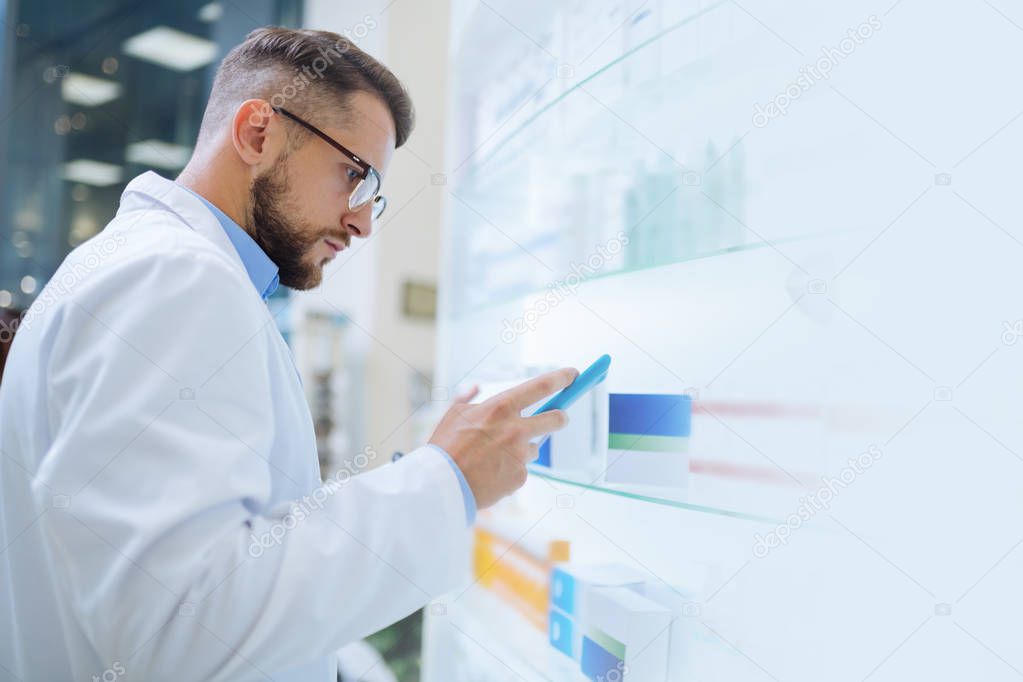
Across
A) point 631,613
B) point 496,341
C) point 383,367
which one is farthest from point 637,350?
point 383,367

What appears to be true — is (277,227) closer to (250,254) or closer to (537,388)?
(250,254)

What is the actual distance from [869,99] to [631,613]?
612 mm

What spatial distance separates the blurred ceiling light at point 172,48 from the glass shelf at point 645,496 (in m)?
2.67

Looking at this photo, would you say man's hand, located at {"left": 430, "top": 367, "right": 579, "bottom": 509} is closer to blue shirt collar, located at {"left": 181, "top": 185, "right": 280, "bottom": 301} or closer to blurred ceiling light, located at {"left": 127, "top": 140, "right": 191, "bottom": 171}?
blue shirt collar, located at {"left": 181, "top": 185, "right": 280, "bottom": 301}

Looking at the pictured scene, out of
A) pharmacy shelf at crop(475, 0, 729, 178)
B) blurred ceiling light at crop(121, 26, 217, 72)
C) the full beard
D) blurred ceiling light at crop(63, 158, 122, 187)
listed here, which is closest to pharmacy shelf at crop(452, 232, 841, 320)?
pharmacy shelf at crop(475, 0, 729, 178)

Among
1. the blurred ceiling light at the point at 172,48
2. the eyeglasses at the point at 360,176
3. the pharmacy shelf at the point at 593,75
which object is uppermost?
the blurred ceiling light at the point at 172,48

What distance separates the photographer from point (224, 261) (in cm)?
82

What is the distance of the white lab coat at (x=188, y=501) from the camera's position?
0.71 m

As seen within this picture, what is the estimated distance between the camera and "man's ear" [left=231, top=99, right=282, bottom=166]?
107 cm

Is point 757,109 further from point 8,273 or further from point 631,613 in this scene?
point 8,273

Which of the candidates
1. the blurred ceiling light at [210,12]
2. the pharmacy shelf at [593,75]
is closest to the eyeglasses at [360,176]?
the pharmacy shelf at [593,75]

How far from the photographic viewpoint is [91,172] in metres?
2.80

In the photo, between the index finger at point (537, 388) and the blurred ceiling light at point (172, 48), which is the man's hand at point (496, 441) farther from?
the blurred ceiling light at point (172, 48)

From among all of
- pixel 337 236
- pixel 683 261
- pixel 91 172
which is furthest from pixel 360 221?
pixel 91 172
